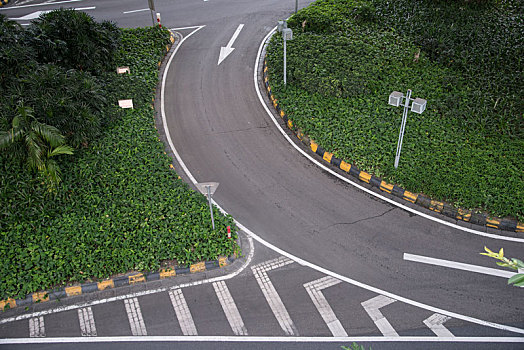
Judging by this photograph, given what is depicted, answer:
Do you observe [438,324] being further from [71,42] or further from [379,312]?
[71,42]

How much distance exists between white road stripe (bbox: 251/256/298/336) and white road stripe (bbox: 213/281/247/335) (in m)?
0.72

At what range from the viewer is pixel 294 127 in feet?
45.6

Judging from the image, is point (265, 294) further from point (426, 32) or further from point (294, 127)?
point (426, 32)

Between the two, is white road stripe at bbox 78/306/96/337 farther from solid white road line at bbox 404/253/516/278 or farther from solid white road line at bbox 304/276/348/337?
solid white road line at bbox 404/253/516/278

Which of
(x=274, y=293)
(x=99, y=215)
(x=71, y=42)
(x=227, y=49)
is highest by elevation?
(x=71, y=42)

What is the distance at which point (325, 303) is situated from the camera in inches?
358

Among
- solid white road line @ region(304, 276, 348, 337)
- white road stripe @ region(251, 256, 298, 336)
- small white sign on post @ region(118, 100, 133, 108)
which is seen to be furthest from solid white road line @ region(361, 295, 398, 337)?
small white sign on post @ region(118, 100, 133, 108)

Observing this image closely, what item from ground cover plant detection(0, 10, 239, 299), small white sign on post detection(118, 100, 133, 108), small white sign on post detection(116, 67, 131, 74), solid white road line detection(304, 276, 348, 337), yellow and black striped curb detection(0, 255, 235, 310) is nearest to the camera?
solid white road line detection(304, 276, 348, 337)

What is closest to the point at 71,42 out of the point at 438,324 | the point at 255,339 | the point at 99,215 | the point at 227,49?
the point at 227,49

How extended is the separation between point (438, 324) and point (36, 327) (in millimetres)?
8276

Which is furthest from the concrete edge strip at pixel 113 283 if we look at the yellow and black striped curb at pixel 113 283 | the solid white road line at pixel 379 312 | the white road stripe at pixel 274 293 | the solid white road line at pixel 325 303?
the solid white road line at pixel 379 312

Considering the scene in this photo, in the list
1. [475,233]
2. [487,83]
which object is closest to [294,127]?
[475,233]

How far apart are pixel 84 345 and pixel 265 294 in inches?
150

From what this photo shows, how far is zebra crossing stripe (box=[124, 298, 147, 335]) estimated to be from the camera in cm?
873
